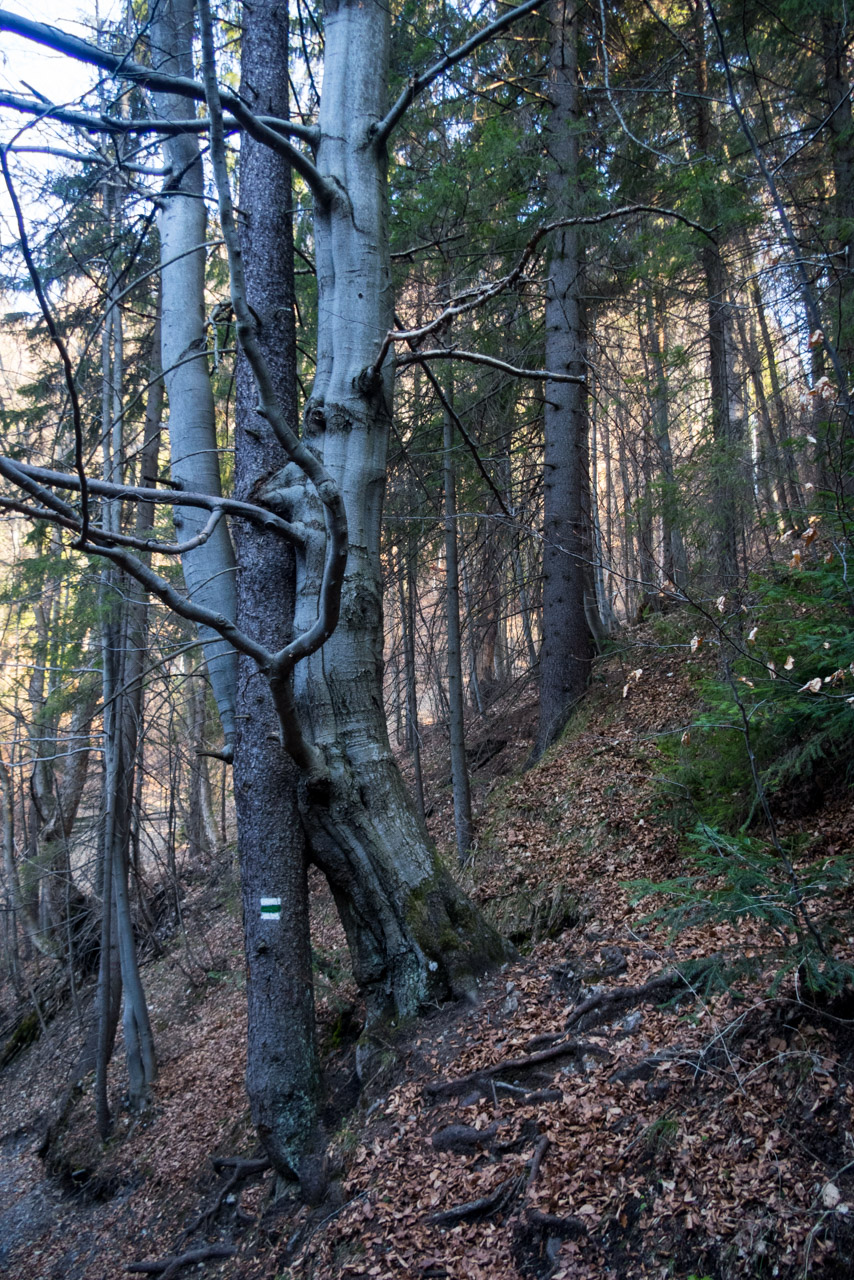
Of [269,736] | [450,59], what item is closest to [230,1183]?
[269,736]

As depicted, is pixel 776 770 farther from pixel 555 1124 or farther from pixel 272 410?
pixel 272 410

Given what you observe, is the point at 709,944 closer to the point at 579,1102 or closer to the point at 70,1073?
the point at 579,1102

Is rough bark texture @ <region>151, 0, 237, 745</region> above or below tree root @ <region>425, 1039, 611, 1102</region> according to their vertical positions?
above

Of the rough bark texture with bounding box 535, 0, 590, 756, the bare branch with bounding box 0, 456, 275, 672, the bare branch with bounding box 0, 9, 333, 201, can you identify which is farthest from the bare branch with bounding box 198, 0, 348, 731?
the rough bark texture with bounding box 535, 0, 590, 756

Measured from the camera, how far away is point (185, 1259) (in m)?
4.09

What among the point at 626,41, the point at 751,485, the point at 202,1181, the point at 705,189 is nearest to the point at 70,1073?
the point at 202,1181

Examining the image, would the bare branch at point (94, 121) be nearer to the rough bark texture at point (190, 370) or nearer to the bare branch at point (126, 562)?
the rough bark texture at point (190, 370)

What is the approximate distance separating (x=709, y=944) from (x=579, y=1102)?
3.58ft

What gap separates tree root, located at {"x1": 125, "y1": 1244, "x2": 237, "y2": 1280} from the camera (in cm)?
401

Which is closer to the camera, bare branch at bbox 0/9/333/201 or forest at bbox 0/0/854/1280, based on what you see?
forest at bbox 0/0/854/1280

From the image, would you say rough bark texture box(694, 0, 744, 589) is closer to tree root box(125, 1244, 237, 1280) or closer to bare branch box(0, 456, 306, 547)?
bare branch box(0, 456, 306, 547)

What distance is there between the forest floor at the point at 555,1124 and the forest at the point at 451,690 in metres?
0.02

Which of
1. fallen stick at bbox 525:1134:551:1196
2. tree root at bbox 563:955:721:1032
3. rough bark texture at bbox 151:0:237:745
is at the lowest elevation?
fallen stick at bbox 525:1134:551:1196

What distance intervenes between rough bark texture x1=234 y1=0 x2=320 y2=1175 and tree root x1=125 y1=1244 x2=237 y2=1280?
497mm
